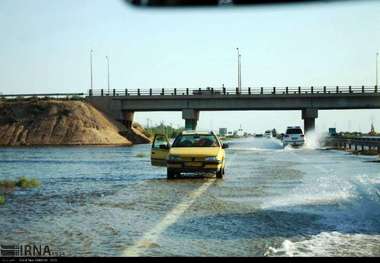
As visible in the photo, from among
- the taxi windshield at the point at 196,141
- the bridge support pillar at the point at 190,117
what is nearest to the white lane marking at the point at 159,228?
the taxi windshield at the point at 196,141

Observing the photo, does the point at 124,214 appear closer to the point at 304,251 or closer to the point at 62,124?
the point at 304,251

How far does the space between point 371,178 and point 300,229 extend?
39.5 feet

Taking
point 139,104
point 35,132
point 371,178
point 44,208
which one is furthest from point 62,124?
point 44,208

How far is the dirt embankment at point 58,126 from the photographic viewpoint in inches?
3211

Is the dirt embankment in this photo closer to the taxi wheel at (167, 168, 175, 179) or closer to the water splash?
the water splash

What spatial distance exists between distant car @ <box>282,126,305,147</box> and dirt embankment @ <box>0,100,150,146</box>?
2532cm

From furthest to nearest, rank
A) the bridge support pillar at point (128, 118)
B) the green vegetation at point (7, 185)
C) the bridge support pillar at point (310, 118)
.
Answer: the bridge support pillar at point (128, 118) < the bridge support pillar at point (310, 118) < the green vegetation at point (7, 185)

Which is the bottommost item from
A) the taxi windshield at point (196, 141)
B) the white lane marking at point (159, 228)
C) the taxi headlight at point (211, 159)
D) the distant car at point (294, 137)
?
the white lane marking at point (159, 228)

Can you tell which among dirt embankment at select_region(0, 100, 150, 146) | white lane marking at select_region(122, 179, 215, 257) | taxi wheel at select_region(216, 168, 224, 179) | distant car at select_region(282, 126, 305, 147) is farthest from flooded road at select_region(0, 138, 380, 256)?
dirt embankment at select_region(0, 100, 150, 146)

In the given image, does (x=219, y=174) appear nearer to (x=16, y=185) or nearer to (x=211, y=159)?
(x=211, y=159)

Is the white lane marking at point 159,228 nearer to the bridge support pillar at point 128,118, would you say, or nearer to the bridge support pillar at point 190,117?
the bridge support pillar at point 190,117

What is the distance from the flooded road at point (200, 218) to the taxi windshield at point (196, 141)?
9.09ft

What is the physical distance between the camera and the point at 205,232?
10.2m
